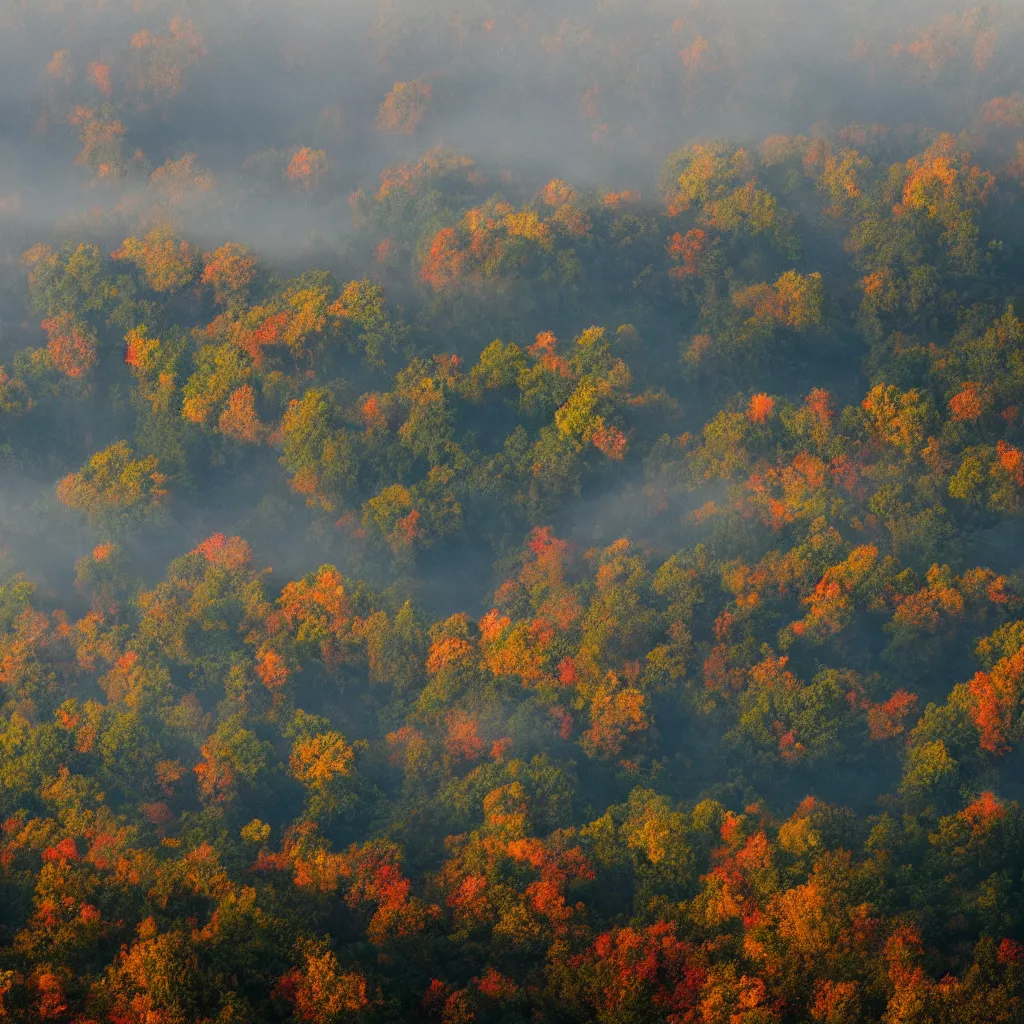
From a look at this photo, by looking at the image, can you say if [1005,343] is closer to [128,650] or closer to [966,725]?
[966,725]

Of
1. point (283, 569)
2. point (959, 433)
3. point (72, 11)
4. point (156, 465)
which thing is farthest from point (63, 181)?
point (959, 433)

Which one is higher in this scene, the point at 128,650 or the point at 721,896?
the point at 128,650

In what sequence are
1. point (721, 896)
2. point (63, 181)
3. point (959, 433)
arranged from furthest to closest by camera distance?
point (63, 181) < point (959, 433) < point (721, 896)

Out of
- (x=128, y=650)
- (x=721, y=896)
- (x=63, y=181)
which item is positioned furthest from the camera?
(x=63, y=181)

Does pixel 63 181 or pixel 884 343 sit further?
pixel 63 181

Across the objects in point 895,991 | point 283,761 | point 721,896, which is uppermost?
point 283,761

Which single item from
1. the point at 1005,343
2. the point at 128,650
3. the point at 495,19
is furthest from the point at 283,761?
the point at 495,19
